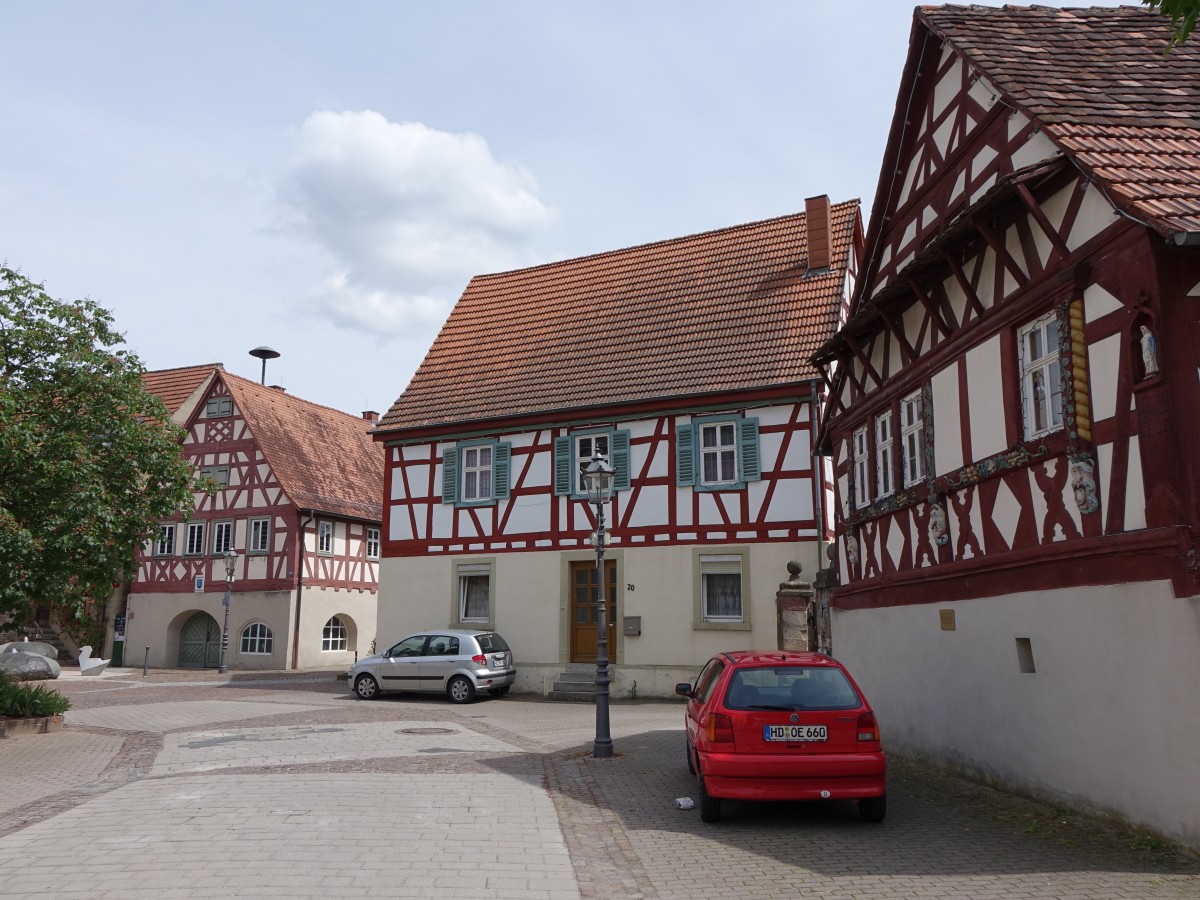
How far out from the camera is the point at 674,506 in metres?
21.8

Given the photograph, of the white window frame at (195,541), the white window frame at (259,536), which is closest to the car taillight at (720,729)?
the white window frame at (259,536)

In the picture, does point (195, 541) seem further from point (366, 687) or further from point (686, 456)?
point (686, 456)

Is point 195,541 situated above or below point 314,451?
below

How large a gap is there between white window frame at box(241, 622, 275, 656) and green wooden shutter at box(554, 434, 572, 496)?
555 inches

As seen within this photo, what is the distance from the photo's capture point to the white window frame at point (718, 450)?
846 inches

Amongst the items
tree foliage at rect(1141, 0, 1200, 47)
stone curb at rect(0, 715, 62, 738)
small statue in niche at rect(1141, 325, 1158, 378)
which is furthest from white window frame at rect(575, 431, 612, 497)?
tree foliage at rect(1141, 0, 1200, 47)

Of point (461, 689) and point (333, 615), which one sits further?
point (333, 615)

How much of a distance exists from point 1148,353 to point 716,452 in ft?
45.7

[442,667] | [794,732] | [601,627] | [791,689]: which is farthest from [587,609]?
[794,732]

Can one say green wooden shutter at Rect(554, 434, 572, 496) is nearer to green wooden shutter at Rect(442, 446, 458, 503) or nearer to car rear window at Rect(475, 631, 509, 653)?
green wooden shutter at Rect(442, 446, 458, 503)

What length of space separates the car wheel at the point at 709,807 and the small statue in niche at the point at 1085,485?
3942 mm

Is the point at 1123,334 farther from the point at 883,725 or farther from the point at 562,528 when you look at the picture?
the point at 562,528

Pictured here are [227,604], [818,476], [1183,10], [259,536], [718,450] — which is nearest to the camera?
[1183,10]

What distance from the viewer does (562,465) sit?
23078 mm
